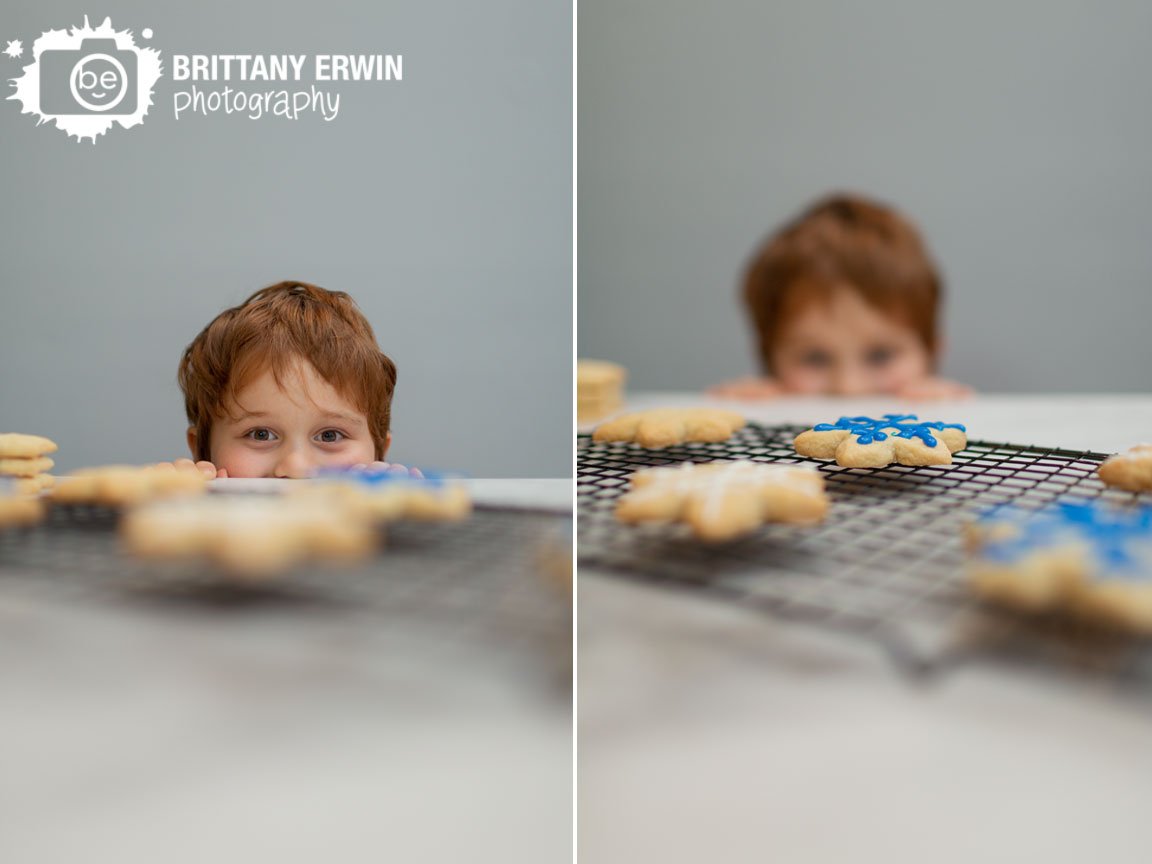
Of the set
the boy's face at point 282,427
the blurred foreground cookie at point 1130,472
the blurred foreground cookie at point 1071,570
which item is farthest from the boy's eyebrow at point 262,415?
the blurred foreground cookie at point 1130,472

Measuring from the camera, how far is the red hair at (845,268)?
179 cm

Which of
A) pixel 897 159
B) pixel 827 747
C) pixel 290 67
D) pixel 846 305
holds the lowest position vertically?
pixel 827 747

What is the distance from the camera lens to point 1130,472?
77 centimetres

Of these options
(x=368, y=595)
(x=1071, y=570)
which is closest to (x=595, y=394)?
(x=368, y=595)

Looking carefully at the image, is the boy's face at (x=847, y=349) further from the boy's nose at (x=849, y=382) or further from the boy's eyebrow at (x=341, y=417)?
the boy's eyebrow at (x=341, y=417)

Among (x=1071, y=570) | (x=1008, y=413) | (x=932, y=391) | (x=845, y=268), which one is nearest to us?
(x=1071, y=570)

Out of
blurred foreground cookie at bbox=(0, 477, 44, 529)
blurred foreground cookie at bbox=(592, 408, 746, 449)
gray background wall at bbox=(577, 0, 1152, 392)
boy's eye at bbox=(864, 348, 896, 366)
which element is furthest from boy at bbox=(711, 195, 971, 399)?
blurred foreground cookie at bbox=(0, 477, 44, 529)

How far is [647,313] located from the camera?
7.18 feet

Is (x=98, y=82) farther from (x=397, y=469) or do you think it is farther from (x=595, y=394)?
(x=595, y=394)

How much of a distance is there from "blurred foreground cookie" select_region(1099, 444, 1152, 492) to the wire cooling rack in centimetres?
1

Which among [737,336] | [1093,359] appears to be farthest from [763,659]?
[1093,359]

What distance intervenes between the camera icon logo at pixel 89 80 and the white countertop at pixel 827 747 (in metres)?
0.65

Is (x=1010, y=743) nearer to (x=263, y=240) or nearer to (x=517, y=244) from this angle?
(x=517, y=244)

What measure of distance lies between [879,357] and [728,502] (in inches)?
44.7
